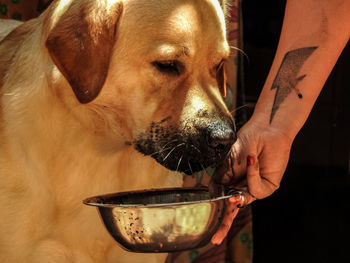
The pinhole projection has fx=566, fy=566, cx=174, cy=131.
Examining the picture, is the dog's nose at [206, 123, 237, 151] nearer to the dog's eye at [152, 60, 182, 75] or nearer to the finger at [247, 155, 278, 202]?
the finger at [247, 155, 278, 202]

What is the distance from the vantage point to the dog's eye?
1.69m

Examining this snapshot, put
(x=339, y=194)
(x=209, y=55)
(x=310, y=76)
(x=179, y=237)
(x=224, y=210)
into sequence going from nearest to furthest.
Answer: (x=179, y=237) → (x=224, y=210) → (x=209, y=55) → (x=310, y=76) → (x=339, y=194)

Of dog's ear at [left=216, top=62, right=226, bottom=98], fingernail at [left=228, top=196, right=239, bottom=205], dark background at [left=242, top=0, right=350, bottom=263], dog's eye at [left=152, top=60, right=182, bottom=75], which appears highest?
dog's eye at [left=152, top=60, right=182, bottom=75]

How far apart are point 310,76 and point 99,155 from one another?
76cm

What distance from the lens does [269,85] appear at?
198cm

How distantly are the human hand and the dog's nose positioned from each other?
19 cm

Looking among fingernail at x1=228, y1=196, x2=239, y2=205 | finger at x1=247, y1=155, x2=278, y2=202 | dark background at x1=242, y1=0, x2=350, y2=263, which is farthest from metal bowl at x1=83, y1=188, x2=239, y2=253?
dark background at x1=242, y1=0, x2=350, y2=263

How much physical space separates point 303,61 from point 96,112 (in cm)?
72

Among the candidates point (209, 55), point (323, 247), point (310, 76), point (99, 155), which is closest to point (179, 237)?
point (99, 155)

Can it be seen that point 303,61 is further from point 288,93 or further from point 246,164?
point 246,164

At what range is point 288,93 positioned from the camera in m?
1.92

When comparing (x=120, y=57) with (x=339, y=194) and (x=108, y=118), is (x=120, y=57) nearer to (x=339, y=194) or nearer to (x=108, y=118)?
(x=108, y=118)

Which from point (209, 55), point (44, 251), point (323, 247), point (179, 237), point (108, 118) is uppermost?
point (209, 55)

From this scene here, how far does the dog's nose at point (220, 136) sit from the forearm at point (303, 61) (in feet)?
1.02
